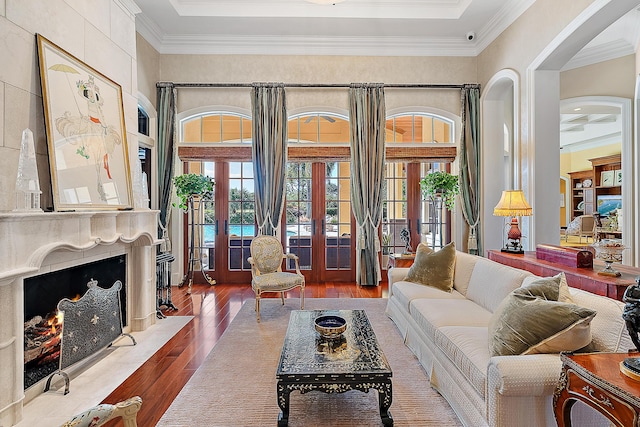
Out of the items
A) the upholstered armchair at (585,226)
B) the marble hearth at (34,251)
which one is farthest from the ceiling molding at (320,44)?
Answer: the upholstered armchair at (585,226)

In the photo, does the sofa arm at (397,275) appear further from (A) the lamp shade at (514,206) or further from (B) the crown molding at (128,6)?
(B) the crown molding at (128,6)

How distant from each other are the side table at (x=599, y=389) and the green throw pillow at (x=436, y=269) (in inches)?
79.9

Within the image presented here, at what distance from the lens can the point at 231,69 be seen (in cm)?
585

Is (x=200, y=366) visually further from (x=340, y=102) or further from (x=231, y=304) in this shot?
(x=340, y=102)

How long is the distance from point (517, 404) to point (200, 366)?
2413 millimetres

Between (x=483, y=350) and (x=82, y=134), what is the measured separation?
142 inches

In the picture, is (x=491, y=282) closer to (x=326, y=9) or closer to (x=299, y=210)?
(x=299, y=210)

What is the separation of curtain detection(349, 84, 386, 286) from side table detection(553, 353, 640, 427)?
13.7 feet

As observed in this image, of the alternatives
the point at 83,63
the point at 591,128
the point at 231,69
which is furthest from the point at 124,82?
the point at 591,128

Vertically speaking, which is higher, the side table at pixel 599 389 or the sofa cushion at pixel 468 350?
the side table at pixel 599 389

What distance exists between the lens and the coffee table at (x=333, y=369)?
2051 mm

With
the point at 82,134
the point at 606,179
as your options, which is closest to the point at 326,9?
the point at 82,134

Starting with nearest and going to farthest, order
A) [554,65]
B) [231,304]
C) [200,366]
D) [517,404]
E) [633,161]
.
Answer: [517,404] → [200,366] → [554,65] → [231,304] → [633,161]

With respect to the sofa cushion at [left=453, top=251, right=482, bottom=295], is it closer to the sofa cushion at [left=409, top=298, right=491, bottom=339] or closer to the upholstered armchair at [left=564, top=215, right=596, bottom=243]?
the sofa cushion at [left=409, top=298, right=491, bottom=339]
